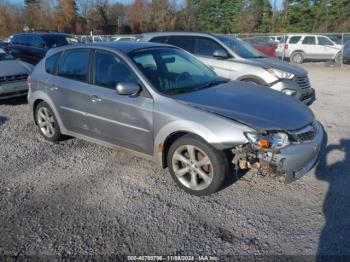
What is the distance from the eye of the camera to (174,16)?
63.3 metres

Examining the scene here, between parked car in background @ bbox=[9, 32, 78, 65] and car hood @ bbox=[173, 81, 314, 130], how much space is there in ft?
34.9

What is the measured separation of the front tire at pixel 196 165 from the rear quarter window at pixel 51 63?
2.65 metres

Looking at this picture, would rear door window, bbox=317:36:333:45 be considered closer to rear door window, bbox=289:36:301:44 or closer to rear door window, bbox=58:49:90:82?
rear door window, bbox=289:36:301:44

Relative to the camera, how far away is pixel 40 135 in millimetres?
5828

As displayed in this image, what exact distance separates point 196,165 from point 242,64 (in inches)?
163

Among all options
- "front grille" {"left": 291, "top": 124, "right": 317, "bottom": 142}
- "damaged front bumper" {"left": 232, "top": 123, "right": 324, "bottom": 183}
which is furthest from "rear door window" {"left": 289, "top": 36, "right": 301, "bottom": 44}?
"damaged front bumper" {"left": 232, "top": 123, "right": 324, "bottom": 183}

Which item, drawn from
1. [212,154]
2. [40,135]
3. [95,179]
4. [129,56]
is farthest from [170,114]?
[40,135]

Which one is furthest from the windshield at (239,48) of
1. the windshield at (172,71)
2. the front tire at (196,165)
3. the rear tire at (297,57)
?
the rear tire at (297,57)

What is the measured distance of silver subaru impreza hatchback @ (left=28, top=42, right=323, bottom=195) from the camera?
11.2ft

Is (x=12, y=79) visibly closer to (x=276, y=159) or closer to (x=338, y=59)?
(x=276, y=159)

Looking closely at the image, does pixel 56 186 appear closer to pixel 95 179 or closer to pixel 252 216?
pixel 95 179

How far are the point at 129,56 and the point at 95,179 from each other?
5.47 feet

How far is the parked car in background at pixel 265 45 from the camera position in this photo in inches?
748

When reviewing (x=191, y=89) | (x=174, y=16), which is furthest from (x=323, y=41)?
(x=174, y=16)
